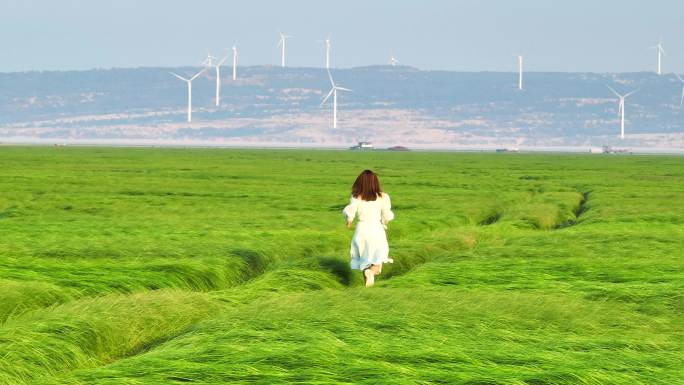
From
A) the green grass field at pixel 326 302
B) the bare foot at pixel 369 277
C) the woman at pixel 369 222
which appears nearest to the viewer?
the green grass field at pixel 326 302

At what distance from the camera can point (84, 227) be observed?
28922 millimetres

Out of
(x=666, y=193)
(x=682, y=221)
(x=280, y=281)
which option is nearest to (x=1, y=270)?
(x=280, y=281)

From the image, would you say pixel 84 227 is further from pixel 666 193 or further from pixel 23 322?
pixel 666 193

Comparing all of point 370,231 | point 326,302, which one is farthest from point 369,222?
point 326,302

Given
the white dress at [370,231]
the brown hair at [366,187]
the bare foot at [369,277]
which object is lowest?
the bare foot at [369,277]

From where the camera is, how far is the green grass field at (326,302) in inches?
420

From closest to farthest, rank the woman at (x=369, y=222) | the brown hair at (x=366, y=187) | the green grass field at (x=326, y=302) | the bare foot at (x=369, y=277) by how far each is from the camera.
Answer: the green grass field at (x=326, y=302)
the bare foot at (x=369, y=277)
the woman at (x=369, y=222)
the brown hair at (x=366, y=187)

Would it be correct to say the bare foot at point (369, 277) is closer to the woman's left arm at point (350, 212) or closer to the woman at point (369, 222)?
the woman at point (369, 222)

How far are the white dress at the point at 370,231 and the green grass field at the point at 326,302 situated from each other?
1.93 ft

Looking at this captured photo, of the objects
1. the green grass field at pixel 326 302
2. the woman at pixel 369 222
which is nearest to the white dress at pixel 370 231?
the woman at pixel 369 222

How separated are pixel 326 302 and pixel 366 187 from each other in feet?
13.1

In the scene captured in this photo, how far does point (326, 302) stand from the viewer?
14.9 meters

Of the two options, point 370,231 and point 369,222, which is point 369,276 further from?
point 369,222

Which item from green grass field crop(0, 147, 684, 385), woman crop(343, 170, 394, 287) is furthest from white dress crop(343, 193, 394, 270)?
green grass field crop(0, 147, 684, 385)
